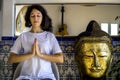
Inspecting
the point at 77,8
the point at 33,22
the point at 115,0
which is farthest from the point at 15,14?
the point at 115,0

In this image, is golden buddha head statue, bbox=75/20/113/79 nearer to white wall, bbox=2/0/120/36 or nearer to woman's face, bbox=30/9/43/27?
woman's face, bbox=30/9/43/27

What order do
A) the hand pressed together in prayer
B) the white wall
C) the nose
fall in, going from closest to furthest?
the hand pressed together in prayer, the nose, the white wall

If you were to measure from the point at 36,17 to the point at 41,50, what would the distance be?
0.20 meters

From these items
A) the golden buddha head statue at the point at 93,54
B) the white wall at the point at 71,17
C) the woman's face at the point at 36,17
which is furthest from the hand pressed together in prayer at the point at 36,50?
the white wall at the point at 71,17

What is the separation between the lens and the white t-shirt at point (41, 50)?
59.1 inches

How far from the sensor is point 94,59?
5.27 ft

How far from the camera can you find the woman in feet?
4.91

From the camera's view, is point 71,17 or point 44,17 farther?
point 71,17

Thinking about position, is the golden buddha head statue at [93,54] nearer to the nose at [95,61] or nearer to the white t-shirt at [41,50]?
the nose at [95,61]

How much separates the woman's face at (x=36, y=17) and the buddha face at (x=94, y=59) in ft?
1.02

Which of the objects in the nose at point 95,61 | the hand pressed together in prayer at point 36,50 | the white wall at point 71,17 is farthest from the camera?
the white wall at point 71,17

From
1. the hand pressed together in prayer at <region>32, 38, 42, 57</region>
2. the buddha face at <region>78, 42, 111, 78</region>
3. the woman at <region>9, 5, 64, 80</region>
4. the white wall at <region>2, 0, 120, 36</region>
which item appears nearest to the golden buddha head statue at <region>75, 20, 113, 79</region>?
the buddha face at <region>78, 42, 111, 78</region>

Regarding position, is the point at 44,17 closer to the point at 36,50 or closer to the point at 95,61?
the point at 36,50

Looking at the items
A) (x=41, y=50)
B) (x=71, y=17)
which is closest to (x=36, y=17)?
(x=41, y=50)
